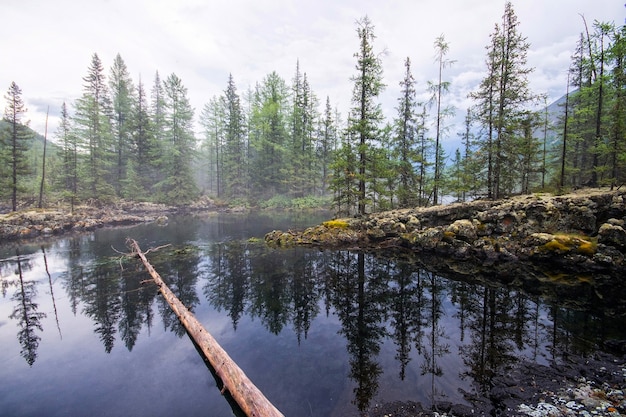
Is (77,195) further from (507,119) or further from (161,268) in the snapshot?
(507,119)

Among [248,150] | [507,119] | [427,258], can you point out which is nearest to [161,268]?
[427,258]

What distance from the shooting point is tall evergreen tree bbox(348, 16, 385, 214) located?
858 inches

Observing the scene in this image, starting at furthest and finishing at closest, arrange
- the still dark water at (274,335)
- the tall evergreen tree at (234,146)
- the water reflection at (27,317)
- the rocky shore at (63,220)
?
the tall evergreen tree at (234,146) < the rocky shore at (63,220) < the water reflection at (27,317) < the still dark water at (274,335)

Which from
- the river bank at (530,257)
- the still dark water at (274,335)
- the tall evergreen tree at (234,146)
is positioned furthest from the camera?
the tall evergreen tree at (234,146)

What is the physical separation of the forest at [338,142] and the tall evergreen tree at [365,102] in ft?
0.30

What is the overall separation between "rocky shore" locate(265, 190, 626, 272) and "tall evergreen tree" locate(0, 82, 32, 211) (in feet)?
110

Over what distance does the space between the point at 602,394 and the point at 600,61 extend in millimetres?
27401

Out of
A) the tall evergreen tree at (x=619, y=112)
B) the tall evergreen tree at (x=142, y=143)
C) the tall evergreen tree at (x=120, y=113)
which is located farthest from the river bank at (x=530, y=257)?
the tall evergreen tree at (x=120, y=113)

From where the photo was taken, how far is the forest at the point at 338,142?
19.9 m

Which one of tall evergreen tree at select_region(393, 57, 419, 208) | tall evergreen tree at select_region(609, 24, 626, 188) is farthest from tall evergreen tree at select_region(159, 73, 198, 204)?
tall evergreen tree at select_region(609, 24, 626, 188)

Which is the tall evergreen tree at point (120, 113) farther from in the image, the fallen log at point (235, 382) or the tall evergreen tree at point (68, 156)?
the fallen log at point (235, 382)

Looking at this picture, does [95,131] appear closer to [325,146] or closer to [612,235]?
[325,146]

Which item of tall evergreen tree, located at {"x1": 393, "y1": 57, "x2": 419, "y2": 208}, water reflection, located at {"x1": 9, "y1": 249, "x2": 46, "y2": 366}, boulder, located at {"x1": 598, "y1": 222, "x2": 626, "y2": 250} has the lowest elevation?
water reflection, located at {"x1": 9, "y1": 249, "x2": 46, "y2": 366}

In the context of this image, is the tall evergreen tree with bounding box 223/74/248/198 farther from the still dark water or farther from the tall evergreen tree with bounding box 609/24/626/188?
the tall evergreen tree with bounding box 609/24/626/188
